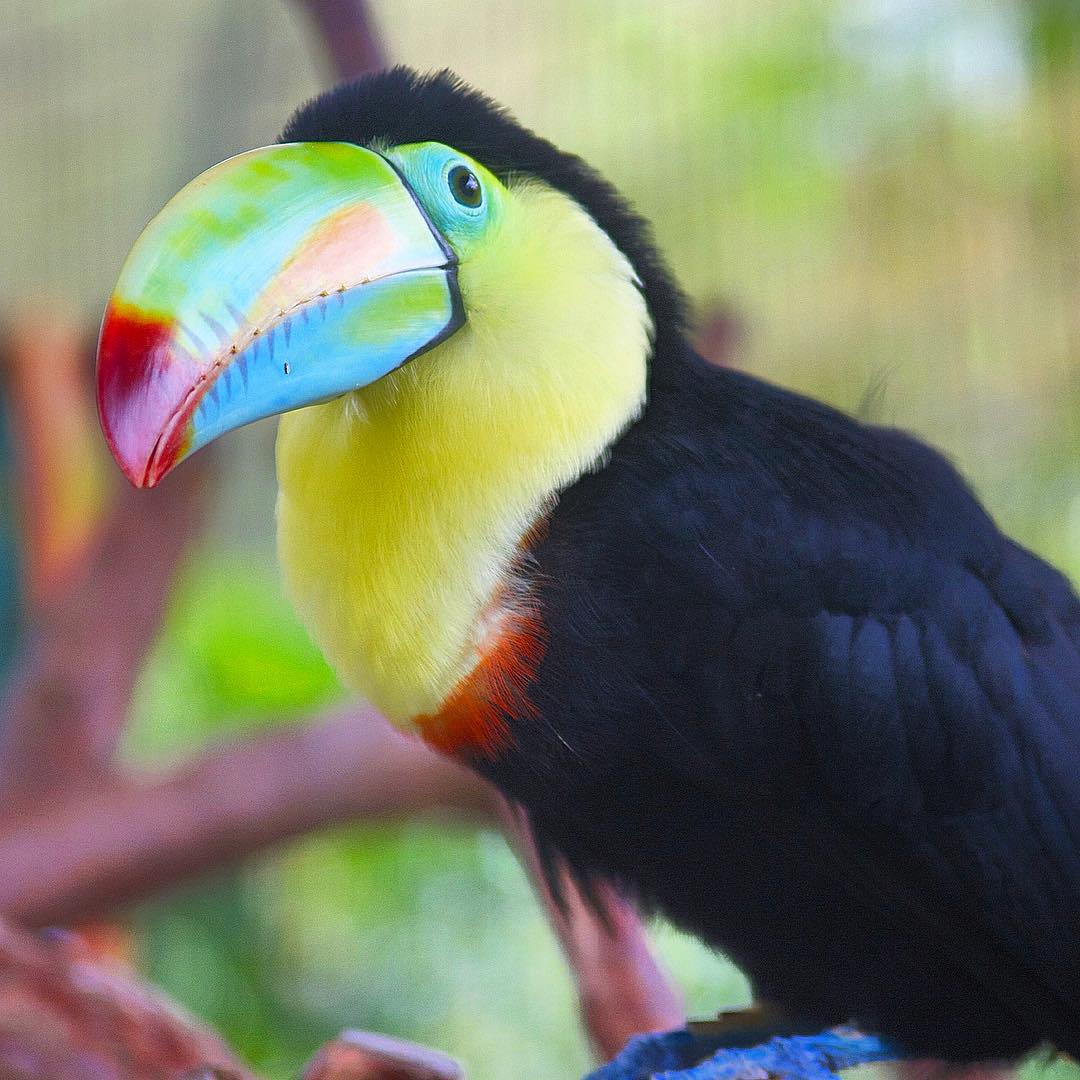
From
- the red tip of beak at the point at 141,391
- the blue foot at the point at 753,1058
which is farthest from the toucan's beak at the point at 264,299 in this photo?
the blue foot at the point at 753,1058

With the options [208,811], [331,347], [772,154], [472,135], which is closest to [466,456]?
[331,347]

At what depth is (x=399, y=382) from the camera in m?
1.31

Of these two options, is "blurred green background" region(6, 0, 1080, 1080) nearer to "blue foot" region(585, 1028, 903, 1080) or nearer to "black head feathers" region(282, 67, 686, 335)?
"black head feathers" region(282, 67, 686, 335)

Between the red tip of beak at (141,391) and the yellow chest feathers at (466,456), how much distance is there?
286mm

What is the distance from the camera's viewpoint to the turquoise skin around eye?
4.19 ft

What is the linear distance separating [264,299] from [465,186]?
0.90 ft

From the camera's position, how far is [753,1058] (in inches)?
60.2

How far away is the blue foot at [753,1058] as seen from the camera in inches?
59.4

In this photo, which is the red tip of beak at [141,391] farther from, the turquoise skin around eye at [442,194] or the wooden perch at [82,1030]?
the wooden perch at [82,1030]

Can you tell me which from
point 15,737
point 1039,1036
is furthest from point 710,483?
point 15,737

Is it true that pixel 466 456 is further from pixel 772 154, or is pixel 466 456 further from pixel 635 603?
pixel 772 154

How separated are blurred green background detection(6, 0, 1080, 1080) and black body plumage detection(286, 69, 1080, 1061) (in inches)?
55.0

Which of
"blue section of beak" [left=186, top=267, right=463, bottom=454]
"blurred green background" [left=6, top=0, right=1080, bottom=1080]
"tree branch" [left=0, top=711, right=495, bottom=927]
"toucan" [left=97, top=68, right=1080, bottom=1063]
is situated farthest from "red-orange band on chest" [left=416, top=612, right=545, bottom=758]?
"blurred green background" [left=6, top=0, right=1080, bottom=1080]

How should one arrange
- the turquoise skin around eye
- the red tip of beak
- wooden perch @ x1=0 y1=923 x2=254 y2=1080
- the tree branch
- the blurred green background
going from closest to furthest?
the red tip of beak → the turquoise skin around eye → wooden perch @ x1=0 y1=923 x2=254 y2=1080 → the tree branch → the blurred green background
